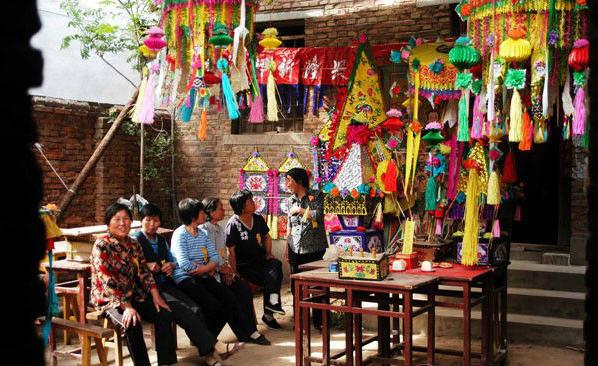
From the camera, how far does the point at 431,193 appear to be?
6.48 m

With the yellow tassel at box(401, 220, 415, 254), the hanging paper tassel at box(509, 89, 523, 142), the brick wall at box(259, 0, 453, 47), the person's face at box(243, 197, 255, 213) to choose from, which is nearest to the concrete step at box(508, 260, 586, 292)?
the yellow tassel at box(401, 220, 415, 254)

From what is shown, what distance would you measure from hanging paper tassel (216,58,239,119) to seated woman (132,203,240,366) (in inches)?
44.6

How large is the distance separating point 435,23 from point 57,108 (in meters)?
5.00

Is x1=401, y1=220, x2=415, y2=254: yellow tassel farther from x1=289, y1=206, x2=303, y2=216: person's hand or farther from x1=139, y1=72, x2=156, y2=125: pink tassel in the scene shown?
x1=139, y1=72, x2=156, y2=125: pink tassel

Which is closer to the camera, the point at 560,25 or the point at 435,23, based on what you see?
the point at 560,25

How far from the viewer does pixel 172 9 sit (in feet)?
21.5

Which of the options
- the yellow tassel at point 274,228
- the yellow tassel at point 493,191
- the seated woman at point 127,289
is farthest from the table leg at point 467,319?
the yellow tassel at point 274,228

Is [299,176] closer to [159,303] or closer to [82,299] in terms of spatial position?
[159,303]

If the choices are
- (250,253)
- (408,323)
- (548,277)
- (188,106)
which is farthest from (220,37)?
(548,277)

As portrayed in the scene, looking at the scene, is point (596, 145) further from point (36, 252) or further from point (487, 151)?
point (487, 151)

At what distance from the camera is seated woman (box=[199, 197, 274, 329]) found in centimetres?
716

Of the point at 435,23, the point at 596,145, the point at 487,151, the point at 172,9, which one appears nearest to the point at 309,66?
the point at 435,23

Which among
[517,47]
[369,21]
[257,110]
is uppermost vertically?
[369,21]

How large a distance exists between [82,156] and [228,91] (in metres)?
3.68
